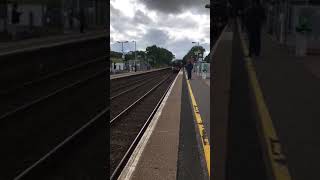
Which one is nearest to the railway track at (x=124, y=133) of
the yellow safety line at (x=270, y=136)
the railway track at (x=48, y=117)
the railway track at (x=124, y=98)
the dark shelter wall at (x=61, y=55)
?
the railway track at (x=124, y=98)

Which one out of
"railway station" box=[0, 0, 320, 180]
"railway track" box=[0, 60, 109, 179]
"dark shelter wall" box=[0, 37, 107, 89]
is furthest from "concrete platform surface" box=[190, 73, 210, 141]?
"dark shelter wall" box=[0, 37, 107, 89]

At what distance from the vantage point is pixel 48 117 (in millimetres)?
5551

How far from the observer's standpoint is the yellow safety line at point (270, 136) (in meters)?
3.49

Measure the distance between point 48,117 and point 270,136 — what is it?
2.81 metres

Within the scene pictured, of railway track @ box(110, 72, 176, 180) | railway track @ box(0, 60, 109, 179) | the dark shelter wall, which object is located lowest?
railway track @ box(110, 72, 176, 180)

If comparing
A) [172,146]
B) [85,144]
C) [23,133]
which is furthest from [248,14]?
[23,133]

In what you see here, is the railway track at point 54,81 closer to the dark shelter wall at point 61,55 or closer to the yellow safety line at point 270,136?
the dark shelter wall at point 61,55

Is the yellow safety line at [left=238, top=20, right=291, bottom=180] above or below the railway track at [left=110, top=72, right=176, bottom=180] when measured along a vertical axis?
above

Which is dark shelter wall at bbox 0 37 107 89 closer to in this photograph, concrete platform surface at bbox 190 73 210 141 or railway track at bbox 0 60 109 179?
railway track at bbox 0 60 109 179

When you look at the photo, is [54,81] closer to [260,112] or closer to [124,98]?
[260,112]

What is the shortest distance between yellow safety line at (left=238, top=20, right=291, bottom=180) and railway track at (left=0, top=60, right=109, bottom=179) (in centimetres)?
118

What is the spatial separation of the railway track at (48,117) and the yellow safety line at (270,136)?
118cm

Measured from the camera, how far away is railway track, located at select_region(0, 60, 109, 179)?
3595 millimetres

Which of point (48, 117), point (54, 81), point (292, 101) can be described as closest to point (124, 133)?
point (48, 117)
